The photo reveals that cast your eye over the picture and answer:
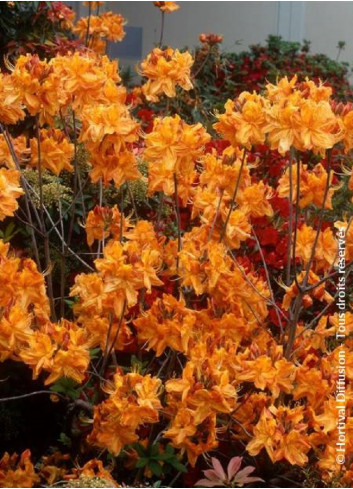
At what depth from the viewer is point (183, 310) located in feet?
8.29

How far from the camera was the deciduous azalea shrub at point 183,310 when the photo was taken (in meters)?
2.35

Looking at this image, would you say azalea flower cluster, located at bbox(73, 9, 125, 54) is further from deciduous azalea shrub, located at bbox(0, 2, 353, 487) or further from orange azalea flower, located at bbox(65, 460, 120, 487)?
orange azalea flower, located at bbox(65, 460, 120, 487)

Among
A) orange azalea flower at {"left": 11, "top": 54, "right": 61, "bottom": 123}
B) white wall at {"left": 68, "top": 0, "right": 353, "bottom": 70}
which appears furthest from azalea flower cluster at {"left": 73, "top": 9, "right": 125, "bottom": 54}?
white wall at {"left": 68, "top": 0, "right": 353, "bottom": 70}

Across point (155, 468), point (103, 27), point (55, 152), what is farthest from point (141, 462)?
point (103, 27)

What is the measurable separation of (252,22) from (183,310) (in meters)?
7.21

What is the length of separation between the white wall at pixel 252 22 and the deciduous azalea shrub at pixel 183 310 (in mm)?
6475

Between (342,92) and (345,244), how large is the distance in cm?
479

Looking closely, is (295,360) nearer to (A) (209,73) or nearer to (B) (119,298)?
(B) (119,298)

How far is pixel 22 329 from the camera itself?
2.36 metres

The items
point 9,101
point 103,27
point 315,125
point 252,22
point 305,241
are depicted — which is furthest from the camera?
point 252,22

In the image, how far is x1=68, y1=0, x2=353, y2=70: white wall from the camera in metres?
9.12

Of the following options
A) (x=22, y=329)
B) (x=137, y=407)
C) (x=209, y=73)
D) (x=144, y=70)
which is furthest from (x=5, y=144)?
(x=209, y=73)

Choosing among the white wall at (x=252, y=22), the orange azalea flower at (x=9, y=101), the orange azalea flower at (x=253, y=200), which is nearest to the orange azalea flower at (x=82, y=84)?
the orange azalea flower at (x=9, y=101)

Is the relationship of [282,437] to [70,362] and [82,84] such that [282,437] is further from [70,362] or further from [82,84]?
[82,84]
